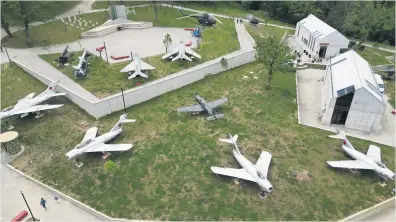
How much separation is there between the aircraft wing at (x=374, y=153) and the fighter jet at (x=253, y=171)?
408 inches

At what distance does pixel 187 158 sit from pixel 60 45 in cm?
3720

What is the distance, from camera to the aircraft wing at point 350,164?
1169 inches

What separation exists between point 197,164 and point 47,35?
44.4m

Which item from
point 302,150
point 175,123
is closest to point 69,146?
point 175,123

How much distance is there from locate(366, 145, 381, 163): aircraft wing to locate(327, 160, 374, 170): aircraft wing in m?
1.71

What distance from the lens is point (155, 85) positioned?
4138 cm

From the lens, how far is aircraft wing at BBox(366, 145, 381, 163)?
102 feet

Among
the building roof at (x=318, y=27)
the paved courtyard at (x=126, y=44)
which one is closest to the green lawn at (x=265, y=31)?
the building roof at (x=318, y=27)

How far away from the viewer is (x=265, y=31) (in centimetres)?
6575

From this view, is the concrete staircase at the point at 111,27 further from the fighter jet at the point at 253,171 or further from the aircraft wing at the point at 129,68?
the fighter jet at the point at 253,171

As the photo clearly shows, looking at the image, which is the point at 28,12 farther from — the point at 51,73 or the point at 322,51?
the point at 322,51

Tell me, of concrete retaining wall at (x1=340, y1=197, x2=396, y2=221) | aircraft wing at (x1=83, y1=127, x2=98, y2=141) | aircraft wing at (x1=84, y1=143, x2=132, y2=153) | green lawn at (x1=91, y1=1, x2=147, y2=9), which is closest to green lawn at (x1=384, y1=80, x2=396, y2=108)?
concrete retaining wall at (x1=340, y1=197, x2=396, y2=221)

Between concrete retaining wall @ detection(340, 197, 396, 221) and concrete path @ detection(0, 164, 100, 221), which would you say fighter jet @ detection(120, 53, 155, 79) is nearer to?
concrete path @ detection(0, 164, 100, 221)

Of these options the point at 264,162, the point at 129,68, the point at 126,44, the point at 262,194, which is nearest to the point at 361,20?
the point at 126,44
